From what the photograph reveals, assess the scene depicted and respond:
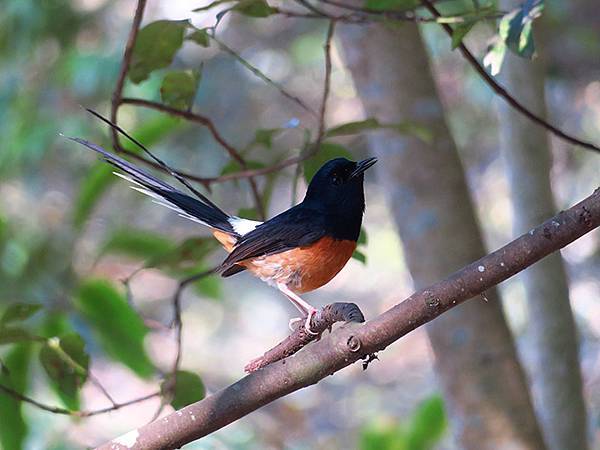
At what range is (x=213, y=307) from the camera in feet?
36.1

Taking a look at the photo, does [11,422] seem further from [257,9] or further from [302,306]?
[257,9]

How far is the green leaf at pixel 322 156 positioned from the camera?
10.5 feet

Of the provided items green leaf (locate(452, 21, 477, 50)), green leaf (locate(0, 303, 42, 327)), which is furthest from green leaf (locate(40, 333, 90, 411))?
green leaf (locate(452, 21, 477, 50))

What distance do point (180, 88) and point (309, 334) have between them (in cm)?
118

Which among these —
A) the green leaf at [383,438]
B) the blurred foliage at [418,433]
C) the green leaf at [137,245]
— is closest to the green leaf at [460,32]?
the green leaf at [137,245]

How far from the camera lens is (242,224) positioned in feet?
10.8

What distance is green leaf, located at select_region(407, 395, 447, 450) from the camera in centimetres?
418

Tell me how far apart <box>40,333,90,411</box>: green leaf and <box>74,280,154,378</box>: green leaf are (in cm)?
59

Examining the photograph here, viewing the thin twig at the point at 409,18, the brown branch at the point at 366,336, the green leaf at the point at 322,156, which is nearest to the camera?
the brown branch at the point at 366,336

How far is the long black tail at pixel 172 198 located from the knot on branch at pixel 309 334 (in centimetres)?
87

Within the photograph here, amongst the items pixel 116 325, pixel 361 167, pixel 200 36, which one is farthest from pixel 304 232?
pixel 116 325

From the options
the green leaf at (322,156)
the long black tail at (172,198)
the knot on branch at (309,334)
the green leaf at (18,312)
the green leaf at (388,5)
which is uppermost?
the green leaf at (388,5)

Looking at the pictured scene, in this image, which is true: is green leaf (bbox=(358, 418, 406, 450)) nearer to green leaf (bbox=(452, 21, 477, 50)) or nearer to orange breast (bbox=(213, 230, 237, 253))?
orange breast (bbox=(213, 230, 237, 253))

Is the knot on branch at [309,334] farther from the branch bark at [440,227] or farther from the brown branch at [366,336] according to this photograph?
the branch bark at [440,227]
